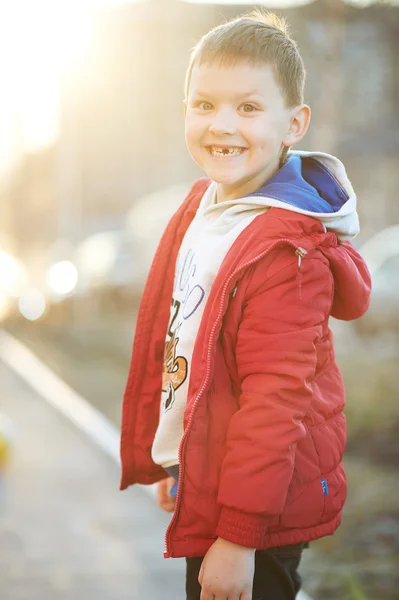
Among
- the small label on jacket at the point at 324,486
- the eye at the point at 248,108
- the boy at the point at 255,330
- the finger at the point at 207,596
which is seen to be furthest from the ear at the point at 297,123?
the finger at the point at 207,596

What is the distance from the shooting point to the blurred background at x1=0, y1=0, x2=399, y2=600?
5.67m

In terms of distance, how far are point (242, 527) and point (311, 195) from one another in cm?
78

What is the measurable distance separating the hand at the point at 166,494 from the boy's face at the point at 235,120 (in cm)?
86

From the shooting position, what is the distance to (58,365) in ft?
35.0

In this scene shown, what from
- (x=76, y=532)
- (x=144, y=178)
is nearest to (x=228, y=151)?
(x=76, y=532)

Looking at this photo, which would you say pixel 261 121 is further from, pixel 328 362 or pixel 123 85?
pixel 123 85

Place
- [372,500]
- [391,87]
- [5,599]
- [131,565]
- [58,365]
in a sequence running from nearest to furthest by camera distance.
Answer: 1. [5,599]
2. [131,565]
3. [372,500]
4. [58,365]
5. [391,87]

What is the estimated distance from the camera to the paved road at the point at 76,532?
3408 mm

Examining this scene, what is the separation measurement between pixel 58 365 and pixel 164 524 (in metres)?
6.65

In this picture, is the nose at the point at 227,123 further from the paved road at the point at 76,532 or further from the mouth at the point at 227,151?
the paved road at the point at 76,532

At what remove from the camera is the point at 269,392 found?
1892 mm

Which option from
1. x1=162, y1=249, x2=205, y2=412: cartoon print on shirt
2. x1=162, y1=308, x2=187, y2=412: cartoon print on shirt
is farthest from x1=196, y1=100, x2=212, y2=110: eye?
x1=162, y1=308, x2=187, y2=412: cartoon print on shirt

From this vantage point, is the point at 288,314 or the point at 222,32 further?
the point at 222,32

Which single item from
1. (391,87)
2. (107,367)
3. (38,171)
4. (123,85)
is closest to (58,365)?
(107,367)
